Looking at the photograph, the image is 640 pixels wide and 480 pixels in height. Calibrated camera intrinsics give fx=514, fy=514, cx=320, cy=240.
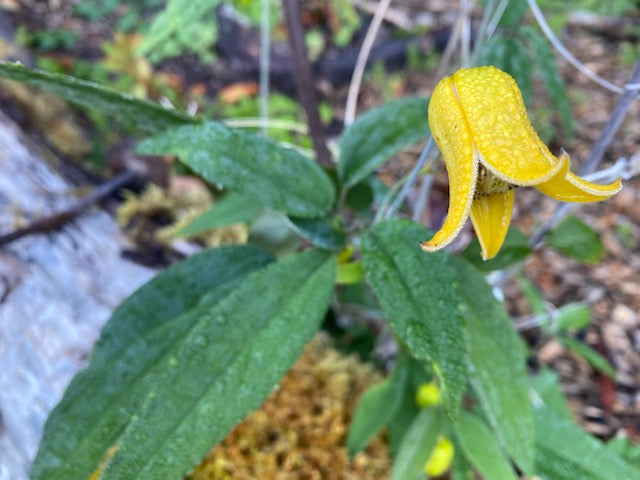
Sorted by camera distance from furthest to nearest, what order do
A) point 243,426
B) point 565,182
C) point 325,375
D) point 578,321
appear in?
point 578,321, point 325,375, point 243,426, point 565,182

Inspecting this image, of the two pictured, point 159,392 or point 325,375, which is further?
point 325,375

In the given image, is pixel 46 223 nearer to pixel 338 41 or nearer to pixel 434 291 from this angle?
pixel 434 291

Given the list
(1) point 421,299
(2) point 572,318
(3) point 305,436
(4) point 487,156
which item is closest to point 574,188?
(4) point 487,156

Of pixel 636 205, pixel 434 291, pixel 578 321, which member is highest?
pixel 434 291

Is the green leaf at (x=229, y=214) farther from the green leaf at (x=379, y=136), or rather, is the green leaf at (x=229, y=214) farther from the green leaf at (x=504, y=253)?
the green leaf at (x=504, y=253)

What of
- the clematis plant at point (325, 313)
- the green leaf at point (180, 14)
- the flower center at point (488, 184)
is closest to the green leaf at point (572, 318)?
the clematis plant at point (325, 313)

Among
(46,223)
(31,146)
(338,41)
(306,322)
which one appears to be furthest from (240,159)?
(338,41)

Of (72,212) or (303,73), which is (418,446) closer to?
(303,73)
